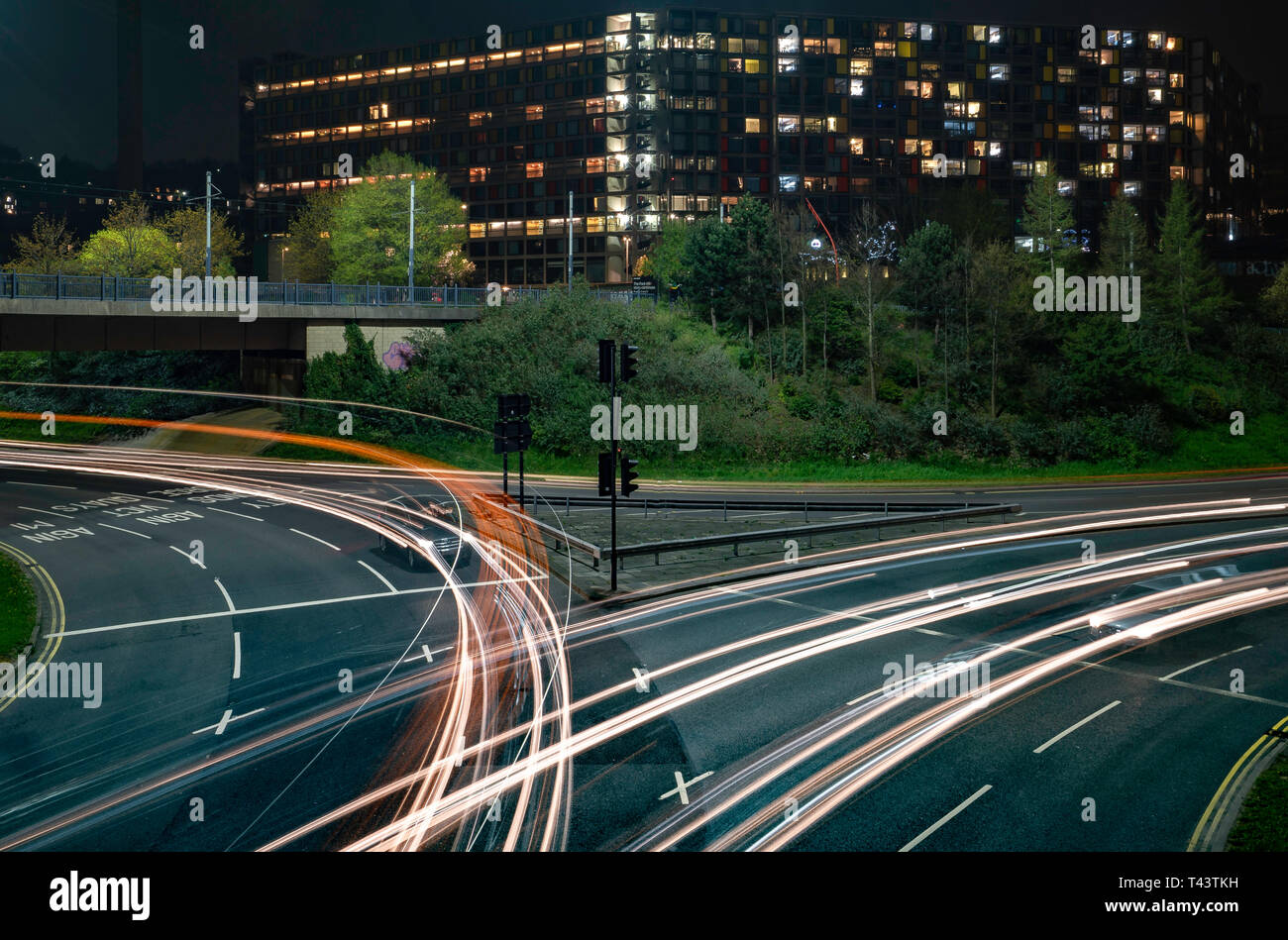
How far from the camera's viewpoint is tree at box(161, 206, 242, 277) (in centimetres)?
7875

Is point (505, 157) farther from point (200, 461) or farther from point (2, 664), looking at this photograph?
point (2, 664)

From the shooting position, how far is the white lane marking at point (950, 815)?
1150 cm

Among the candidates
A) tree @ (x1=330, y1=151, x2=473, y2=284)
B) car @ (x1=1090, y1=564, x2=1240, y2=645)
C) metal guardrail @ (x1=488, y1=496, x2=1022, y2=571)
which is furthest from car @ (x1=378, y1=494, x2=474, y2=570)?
tree @ (x1=330, y1=151, x2=473, y2=284)

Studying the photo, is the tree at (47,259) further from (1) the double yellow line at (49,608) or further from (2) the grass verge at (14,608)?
(2) the grass verge at (14,608)

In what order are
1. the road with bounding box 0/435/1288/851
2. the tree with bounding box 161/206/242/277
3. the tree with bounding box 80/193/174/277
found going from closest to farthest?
the road with bounding box 0/435/1288/851 < the tree with bounding box 80/193/174/277 < the tree with bounding box 161/206/242/277

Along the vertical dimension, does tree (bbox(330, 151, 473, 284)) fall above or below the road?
above

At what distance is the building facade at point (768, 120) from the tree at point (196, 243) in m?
47.2

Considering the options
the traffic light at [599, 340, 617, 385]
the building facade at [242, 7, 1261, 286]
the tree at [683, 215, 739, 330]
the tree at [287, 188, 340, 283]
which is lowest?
the traffic light at [599, 340, 617, 385]

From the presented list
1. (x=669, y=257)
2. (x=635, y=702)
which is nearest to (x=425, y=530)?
(x=635, y=702)

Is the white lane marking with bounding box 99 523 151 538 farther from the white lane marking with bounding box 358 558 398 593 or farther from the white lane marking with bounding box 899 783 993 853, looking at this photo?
the white lane marking with bounding box 899 783 993 853

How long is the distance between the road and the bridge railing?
17.2 m

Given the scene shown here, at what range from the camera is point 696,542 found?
2919cm

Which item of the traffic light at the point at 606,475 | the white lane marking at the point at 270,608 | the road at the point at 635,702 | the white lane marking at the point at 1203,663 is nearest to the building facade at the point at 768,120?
the traffic light at the point at 606,475
